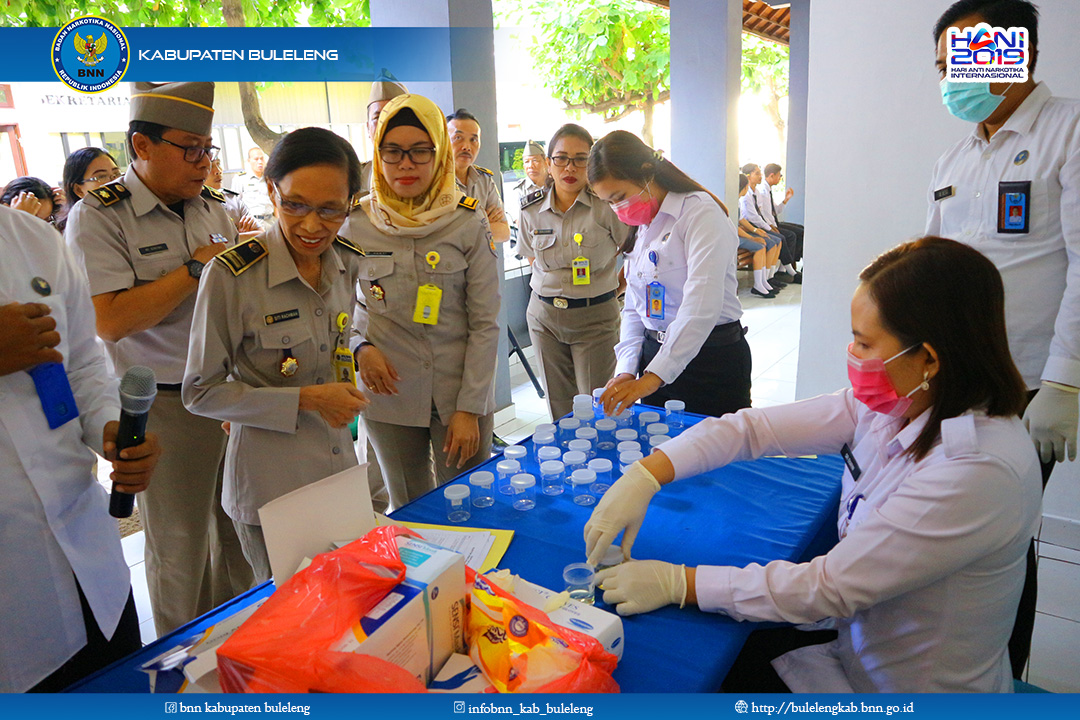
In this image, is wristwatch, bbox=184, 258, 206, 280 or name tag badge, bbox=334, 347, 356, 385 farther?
wristwatch, bbox=184, 258, 206, 280

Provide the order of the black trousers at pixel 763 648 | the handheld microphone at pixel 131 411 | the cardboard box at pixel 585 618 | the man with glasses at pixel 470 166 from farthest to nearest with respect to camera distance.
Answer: the man with glasses at pixel 470 166, the black trousers at pixel 763 648, the handheld microphone at pixel 131 411, the cardboard box at pixel 585 618

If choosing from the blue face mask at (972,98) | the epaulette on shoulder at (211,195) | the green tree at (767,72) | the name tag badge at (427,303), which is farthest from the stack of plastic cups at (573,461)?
the green tree at (767,72)

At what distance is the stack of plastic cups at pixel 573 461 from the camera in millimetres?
1633

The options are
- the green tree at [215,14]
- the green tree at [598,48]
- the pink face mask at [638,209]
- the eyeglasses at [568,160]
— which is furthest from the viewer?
the green tree at [598,48]

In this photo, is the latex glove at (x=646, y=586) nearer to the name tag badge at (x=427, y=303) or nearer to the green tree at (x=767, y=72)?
the name tag badge at (x=427, y=303)

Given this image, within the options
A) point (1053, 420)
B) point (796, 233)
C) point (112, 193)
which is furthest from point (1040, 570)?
point (796, 233)

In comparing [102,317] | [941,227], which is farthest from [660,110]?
[102,317]

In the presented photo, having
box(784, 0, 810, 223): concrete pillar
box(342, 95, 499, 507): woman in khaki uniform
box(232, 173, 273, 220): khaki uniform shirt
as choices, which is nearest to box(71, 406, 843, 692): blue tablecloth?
box(342, 95, 499, 507): woman in khaki uniform

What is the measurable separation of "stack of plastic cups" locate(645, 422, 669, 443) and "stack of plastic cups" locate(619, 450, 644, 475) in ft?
0.66

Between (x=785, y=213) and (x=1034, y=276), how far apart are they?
32.9 feet

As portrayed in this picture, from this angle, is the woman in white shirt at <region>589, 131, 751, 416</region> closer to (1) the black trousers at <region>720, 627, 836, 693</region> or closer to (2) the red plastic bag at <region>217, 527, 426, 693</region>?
(1) the black trousers at <region>720, 627, 836, 693</region>

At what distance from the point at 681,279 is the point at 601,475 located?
0.92 meters

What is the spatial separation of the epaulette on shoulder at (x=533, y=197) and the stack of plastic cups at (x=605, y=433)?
62.4 inches

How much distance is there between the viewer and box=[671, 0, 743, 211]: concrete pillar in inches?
216
